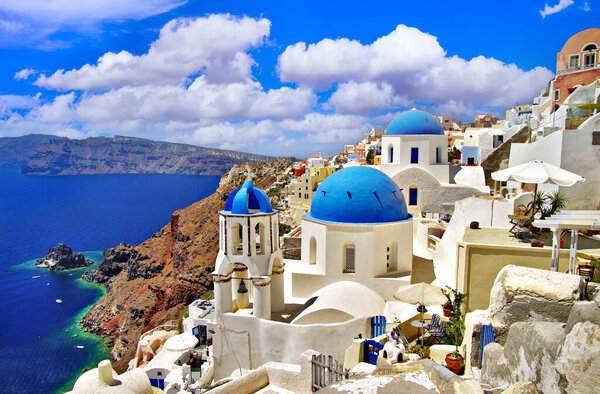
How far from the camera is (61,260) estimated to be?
68.8 metres

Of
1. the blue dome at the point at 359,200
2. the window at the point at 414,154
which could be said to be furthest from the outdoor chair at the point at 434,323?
the window at the point at 414,154

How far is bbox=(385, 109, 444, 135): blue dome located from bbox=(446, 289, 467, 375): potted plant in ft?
49.9

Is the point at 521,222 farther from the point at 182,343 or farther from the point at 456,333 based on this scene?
the point at 182,343

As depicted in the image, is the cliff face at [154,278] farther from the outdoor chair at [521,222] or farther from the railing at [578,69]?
the railing at [578,69]

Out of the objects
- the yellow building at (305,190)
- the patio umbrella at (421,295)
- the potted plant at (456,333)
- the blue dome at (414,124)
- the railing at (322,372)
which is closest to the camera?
the potted plant at (456,333)

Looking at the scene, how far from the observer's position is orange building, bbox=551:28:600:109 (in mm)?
27172

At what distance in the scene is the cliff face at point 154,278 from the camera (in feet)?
128

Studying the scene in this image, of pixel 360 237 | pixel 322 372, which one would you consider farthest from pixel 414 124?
pixel 322 372

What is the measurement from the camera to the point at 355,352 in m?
10.4

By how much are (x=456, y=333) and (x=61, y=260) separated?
75.1 m

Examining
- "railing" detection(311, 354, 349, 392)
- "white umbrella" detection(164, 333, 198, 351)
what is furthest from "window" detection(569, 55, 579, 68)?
"white umbrella" detection(164, 333, 198, 351)

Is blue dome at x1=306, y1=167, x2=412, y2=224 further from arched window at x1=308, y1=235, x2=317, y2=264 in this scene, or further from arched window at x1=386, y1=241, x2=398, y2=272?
arched window at x1=386, y1=241, x2=398, y2=272

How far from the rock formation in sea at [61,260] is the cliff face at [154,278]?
753cm

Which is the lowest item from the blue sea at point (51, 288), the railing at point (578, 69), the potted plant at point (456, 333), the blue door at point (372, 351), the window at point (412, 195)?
the blue sea at point (51, 288)
